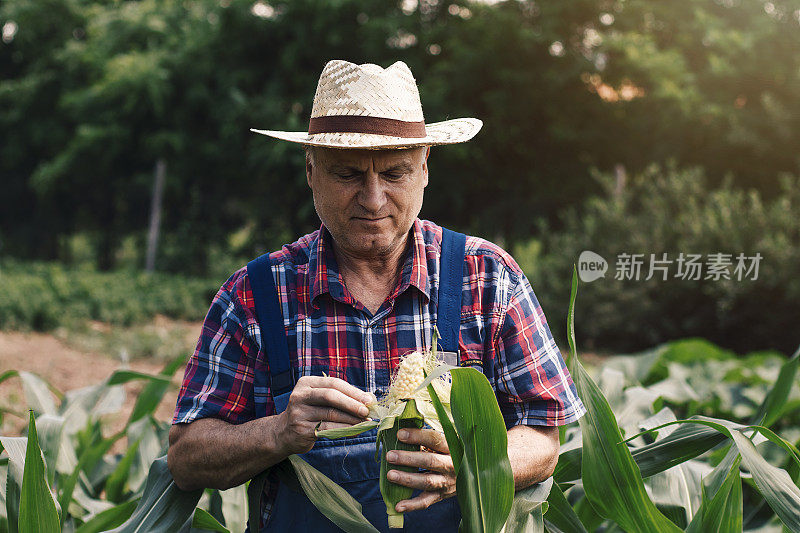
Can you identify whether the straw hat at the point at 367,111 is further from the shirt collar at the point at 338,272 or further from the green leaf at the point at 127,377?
the green leaf at the point at 127,377

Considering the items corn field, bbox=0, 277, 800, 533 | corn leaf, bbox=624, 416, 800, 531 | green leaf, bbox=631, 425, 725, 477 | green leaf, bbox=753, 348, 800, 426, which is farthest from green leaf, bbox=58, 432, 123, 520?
green leaf, bbox=753, 348, 800, 426

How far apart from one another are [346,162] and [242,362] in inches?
16.5

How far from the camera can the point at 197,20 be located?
14703mm

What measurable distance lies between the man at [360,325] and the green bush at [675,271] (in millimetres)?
4465

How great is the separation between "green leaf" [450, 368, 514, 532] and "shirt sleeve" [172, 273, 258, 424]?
16.9 inches

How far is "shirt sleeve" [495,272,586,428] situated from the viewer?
1.29m

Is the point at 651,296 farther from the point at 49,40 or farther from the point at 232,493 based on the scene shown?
the point at 49,40

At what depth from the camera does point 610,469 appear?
133 centimetres

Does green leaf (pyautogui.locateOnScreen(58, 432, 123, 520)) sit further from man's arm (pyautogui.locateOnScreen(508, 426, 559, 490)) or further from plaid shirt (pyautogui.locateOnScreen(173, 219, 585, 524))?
man's arm (pyautogui.locateOnScreen(508, 426, 559, 490))

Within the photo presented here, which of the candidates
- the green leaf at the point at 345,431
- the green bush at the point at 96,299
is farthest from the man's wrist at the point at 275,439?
the green bush at the point at 96,299

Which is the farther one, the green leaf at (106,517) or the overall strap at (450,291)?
the green leaf at (106,517)

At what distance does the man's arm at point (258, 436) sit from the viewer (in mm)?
1101

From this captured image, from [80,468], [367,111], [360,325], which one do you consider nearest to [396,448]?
[360,325]

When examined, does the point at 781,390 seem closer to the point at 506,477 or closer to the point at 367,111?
the point at 506,477
